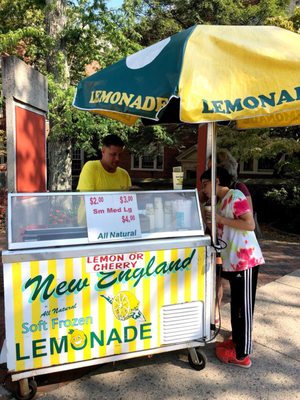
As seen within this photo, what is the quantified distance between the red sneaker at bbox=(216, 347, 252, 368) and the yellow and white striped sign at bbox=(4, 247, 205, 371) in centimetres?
63

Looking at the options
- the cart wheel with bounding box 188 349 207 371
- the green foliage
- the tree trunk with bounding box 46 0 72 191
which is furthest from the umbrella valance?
the green foliage

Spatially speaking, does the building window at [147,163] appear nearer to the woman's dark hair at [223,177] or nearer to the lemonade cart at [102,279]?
the woman's dark hair at [223,177]

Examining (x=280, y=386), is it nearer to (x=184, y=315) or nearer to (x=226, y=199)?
(x=184, y=315)

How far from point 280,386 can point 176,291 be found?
1.06 meters

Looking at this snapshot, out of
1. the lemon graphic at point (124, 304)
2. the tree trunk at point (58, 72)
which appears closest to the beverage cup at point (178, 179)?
the lemon graphic at point (124, 304)

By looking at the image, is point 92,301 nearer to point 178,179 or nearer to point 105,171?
point 178,179

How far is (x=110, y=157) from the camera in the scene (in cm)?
353

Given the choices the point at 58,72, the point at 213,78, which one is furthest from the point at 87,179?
the point at 58,72

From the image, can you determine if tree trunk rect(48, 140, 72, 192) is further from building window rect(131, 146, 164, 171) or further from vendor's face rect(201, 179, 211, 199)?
building window rect(131, 146, 164, 171)

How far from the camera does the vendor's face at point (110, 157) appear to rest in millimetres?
3508

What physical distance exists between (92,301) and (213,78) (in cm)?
168

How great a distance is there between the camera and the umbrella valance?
218 cm

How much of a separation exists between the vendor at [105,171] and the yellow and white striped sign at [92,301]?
3.42 ft

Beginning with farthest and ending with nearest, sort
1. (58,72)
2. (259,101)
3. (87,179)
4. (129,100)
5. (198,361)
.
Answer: (58,72)
(87,179)
(198,361)
(129,100)
(259,101)
